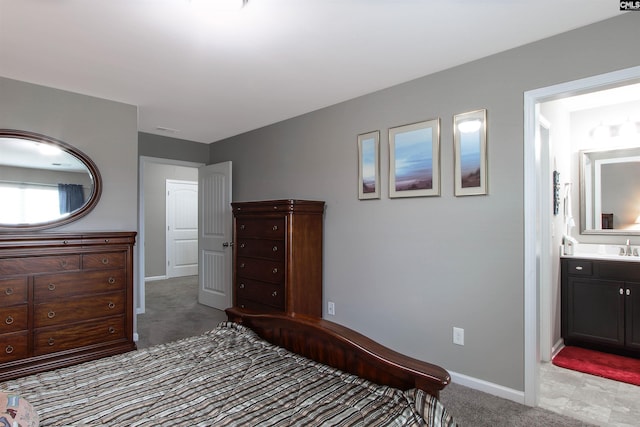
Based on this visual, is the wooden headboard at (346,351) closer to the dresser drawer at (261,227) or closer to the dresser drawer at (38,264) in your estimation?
the dresser drawer at (261,227)

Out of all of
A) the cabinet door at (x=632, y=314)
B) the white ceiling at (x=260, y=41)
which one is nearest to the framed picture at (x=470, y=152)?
the white ceiling at (x=260, y=41)

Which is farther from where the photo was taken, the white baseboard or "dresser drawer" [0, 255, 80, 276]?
"dresser drawer" [0, 255, 80, 276]

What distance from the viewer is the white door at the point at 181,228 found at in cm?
723

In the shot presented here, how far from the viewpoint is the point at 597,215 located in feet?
11.7

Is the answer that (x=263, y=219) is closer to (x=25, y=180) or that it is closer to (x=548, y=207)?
(x=25, y=180)

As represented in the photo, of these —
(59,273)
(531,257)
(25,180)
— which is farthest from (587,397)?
(25,180)

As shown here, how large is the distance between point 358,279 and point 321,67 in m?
1.92

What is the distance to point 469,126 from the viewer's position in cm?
256

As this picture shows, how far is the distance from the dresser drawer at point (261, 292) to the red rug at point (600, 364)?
2528 mm

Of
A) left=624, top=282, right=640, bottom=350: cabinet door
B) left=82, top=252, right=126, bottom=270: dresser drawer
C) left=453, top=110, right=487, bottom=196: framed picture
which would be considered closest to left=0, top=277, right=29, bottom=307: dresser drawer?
left=82, top=252, right=126, bottom=270: dresser drawer

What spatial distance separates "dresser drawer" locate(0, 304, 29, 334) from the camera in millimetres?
2488

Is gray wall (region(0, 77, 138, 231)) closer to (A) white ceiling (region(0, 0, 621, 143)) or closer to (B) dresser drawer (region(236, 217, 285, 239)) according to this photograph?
(A) white ceiling (region(0, 0, 621, 143))

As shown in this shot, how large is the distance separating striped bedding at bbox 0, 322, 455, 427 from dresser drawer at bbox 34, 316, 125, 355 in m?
1.67

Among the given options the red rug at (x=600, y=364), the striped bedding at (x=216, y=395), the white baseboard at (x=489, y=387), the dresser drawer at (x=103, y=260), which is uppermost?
the dresser drawer at (x=103, y=260)
